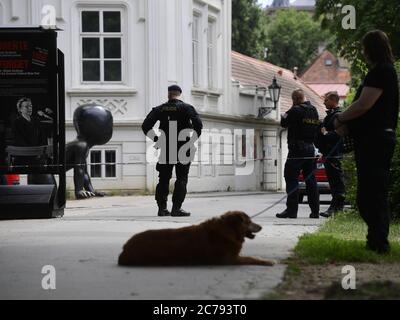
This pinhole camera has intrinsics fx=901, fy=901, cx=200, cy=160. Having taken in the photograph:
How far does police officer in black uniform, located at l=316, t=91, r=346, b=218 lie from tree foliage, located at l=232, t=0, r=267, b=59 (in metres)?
42.3

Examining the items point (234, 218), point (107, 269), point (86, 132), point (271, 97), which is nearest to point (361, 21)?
point (86, 132)

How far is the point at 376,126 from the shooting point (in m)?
8.52

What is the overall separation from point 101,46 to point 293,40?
56883 millimetres

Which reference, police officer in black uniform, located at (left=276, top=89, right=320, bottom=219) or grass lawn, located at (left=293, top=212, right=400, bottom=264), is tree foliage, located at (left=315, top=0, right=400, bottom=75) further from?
grass lawn, located at (left=293, top=212, right=400, bottom=264)

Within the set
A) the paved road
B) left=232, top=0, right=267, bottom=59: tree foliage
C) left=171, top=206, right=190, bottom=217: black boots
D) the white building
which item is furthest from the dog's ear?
left=232, top=0, right=267, bottom=59: tree foliage

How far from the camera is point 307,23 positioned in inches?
3319

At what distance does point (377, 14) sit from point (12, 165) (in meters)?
14.4

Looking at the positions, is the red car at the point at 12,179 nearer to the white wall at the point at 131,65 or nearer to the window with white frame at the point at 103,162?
the white wall at the point at 131,65

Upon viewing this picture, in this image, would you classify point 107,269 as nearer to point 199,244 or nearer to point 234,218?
point 199,244

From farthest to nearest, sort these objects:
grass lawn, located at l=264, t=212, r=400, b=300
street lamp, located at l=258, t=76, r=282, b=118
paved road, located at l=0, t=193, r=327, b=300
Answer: street lamp, located at l=258, t=76, r=282, b=118 → paved road, located at l=0, t=193, r=327, b=300 → grass lawn, located at l=264, t=212, r=400, b=300

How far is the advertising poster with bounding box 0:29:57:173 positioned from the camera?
45.4ft

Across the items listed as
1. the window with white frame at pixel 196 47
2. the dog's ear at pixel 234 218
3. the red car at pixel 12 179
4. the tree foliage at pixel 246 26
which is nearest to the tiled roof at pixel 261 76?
the window with white frame at pixel 196 47

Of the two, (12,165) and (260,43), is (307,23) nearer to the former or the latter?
(260,43)

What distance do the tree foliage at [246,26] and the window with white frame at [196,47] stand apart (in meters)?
26.6
